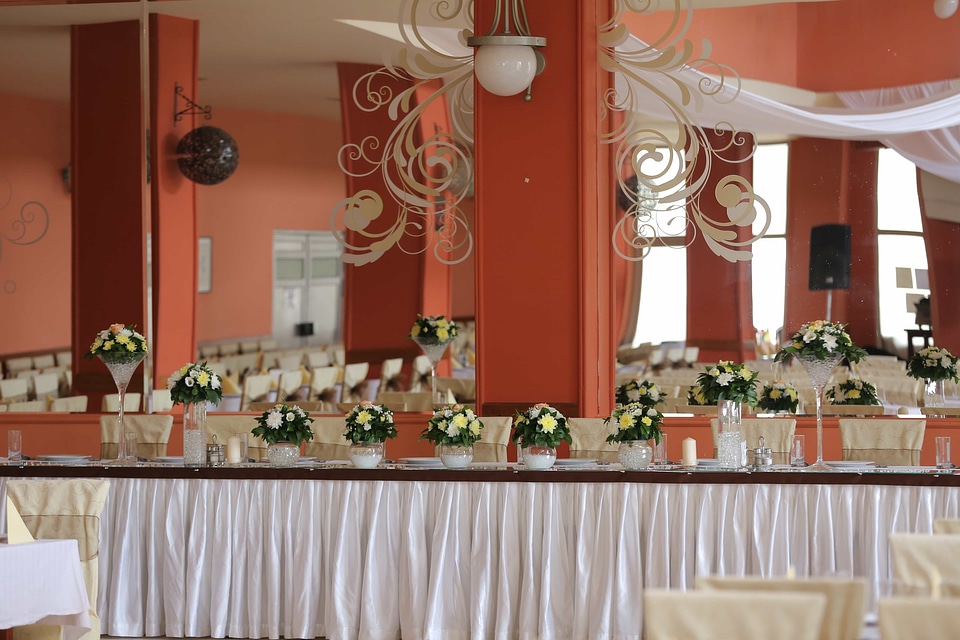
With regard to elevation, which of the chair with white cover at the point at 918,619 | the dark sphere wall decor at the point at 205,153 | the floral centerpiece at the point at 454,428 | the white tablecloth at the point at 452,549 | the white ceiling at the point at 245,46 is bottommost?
the white tablecloth at the point at 452,549

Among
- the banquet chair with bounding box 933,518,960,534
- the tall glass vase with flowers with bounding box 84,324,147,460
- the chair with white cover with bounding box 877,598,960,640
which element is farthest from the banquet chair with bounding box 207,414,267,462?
the chair with white cover with bounding box 877,598,960,640

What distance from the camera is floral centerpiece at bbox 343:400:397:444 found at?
531 centimetres

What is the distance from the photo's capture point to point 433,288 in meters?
7.12

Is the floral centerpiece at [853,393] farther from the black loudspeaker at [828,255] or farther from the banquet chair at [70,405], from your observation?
the banquet chair at [70,405]

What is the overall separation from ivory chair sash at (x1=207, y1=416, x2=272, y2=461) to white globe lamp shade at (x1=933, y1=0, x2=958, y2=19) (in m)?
4.39

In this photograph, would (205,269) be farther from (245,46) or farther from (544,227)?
(544,227)

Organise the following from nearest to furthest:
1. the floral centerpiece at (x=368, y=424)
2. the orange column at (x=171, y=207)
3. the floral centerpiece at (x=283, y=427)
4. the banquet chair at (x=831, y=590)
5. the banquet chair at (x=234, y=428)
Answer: the banquet chair at (x=831, y=590)
the floral centerpiece at (x=368, y=424)
the floral centerpiece at (x=283, y=427)
the banquet chair at (x=234, y=428)
the orange column at (x=171, y=207)

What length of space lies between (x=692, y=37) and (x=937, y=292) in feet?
6.57

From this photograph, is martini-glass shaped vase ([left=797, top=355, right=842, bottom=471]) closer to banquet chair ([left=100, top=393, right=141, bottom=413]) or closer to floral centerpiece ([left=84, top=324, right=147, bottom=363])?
floral centerpiece ([left=84, top=324, right=147, bottom=363])

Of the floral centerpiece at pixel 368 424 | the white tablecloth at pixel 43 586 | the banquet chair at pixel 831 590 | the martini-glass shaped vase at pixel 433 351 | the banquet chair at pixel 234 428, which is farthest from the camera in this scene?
the martini-glass shaped vase at pixel 433 351

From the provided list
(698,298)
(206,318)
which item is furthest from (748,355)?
(206,318)

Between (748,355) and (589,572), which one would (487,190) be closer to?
(748,355)

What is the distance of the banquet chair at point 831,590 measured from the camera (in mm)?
2986

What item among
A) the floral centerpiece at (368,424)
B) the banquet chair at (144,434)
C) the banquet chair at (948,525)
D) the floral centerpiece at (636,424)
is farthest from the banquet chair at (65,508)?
the banquet chair at (948,525)
